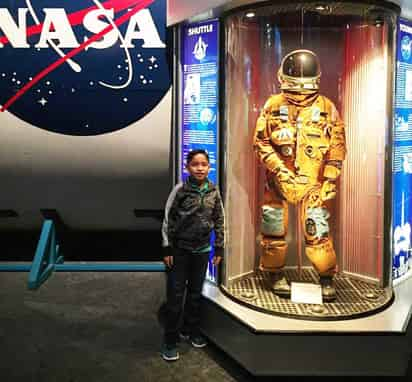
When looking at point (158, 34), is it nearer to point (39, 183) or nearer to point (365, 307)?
point (39, 183)

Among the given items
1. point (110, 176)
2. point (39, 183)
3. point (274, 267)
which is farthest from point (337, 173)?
point (39, 183)

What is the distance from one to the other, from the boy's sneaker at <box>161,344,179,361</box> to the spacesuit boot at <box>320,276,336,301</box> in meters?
0.87

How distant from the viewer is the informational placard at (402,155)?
10.5 ft

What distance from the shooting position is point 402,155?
10.8 feet

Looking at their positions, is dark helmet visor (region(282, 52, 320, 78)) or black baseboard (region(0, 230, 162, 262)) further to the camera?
black baseboard (region(0, 230, 162, 262))

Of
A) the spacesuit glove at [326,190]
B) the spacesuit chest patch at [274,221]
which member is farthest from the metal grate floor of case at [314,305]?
the spacesuit glove at [326,190]

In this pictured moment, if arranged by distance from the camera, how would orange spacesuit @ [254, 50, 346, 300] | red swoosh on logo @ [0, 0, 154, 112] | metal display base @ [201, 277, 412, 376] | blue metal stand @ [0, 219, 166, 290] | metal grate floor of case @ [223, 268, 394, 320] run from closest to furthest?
metal display base @ [201, 277, 412, 376] < metal grate floor of case @ [223, 268, 394, 320] < orange spacesuit @ [254, 50, 346, 300] < red swoosh on logo @ [0, 0, 154, 112] < blue metal stand @ [0, 219, 166, 290]

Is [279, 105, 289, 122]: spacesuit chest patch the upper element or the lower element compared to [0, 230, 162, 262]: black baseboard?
upper

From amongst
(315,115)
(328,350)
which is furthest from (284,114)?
(328,350)

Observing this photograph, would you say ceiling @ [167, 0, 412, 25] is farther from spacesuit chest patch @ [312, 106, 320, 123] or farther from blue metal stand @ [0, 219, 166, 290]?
blue metal stand @ [0, 219, 166, 290]

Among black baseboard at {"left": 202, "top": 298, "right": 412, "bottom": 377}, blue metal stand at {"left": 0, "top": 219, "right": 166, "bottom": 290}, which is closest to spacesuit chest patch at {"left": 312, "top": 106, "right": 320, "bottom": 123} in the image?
black baseboard at {"left": 202, "top": 298, "right": 412, "bottom": 377}

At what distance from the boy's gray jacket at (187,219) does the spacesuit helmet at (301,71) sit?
0.74 metres

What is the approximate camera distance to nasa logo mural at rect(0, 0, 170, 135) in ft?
12.4

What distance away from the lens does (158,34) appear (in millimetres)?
3764
